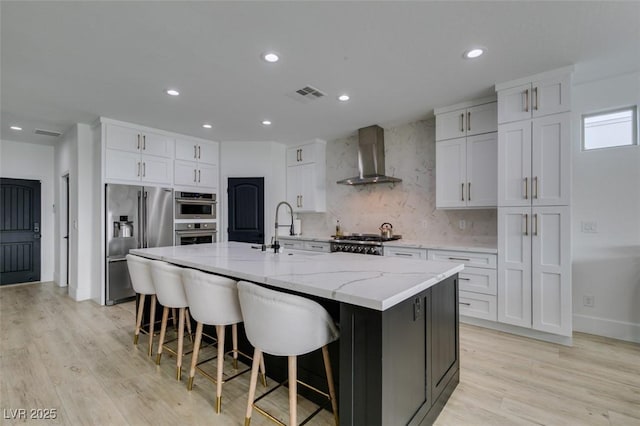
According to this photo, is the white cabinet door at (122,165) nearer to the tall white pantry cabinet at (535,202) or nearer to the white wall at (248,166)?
the white wall at (248,166)

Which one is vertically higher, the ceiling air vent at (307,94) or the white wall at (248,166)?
the ceiling air vent at (307,94)

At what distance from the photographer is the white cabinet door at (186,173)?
4.84m

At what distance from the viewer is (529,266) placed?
2.91 meters

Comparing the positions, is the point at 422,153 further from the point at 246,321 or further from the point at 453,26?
the point at 246,321

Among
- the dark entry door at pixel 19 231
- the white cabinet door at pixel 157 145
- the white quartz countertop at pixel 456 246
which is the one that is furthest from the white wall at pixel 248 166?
the dark entry door at pixel 19 231

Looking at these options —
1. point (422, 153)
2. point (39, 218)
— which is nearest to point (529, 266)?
point (422, 153)

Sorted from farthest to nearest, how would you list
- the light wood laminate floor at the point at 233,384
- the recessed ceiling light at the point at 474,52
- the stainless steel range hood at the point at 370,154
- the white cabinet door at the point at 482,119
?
the stainless steel range hood at the point at 370,154 → the white cabinet door at the point at 482,119 → the recessed ceiling light at the point at 474,52 → the light wood laminate floor at the point at 233,384

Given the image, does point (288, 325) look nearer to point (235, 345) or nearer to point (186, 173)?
point (235, 345)

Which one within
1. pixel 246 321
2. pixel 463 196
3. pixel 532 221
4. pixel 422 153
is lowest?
pixel 246 321

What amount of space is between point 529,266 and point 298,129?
3496mm

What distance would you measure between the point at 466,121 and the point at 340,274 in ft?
9.30

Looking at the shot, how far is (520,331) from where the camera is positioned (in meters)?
3.01

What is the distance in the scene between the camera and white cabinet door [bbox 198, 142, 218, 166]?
16.9 feet

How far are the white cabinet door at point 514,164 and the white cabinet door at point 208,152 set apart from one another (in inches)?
174
